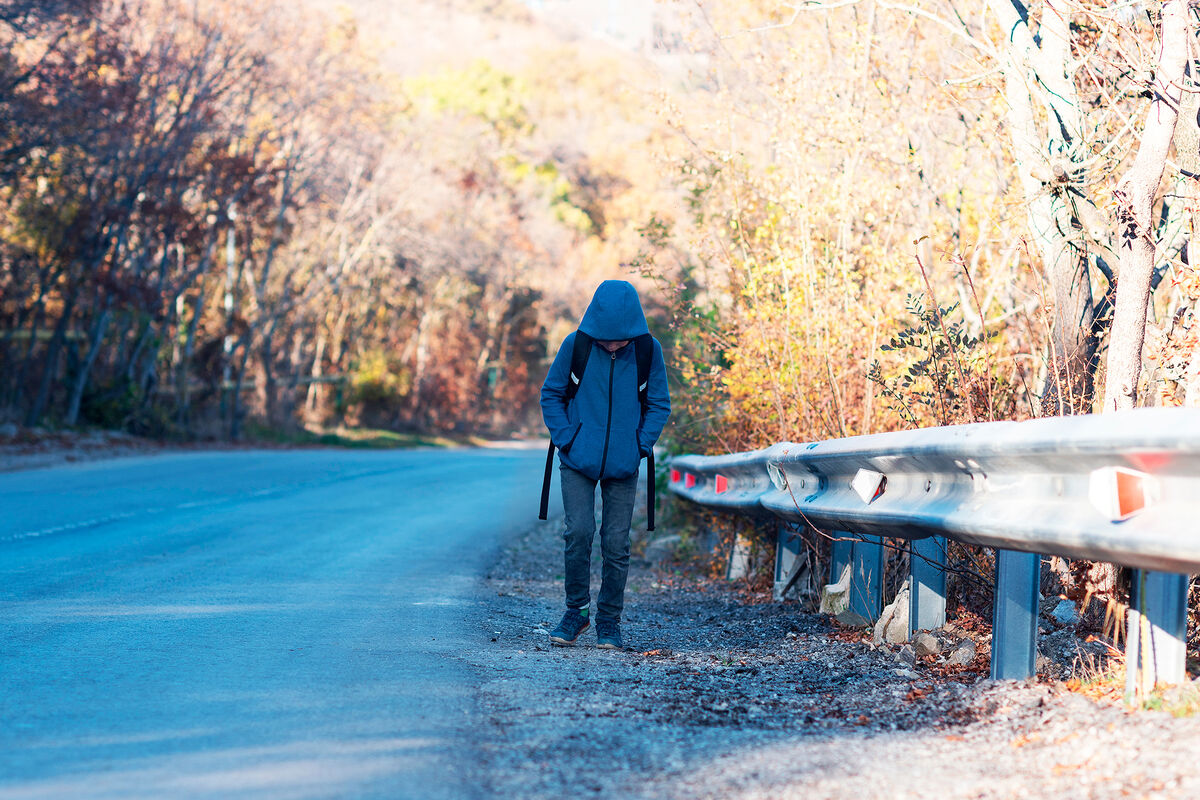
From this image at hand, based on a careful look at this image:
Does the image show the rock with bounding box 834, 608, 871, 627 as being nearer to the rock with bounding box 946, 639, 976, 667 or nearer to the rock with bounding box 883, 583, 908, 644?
the rock with bounding box 883, 583, 908, 644

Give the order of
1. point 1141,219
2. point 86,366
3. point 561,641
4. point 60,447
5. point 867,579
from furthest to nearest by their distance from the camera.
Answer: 1. point 86,366
2. point 60,447
3. point 867,579
4. point 561,641
5. point 1141,219

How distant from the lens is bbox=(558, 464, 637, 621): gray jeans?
6.76 metres

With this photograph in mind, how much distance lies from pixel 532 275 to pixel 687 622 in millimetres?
44614

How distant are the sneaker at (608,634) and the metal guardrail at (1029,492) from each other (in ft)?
3.81

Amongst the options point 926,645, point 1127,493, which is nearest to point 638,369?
point 926,645

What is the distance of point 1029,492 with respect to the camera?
13.9 ft

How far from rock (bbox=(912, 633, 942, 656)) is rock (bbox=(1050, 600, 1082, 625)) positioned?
57 centimetres

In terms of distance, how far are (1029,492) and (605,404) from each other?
9.50 ft

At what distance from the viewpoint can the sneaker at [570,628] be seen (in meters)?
6.64

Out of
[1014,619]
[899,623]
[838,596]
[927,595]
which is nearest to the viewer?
[1014,619]

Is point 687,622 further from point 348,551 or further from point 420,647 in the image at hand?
point 348,551

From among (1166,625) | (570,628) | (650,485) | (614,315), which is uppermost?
(614,315)

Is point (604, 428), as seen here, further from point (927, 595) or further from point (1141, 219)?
point (1141, 219)

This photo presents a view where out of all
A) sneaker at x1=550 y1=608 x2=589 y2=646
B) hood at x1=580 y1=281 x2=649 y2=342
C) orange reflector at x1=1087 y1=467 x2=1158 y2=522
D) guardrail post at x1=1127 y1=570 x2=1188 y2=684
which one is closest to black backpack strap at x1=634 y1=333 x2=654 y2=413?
hood at x1=580 y1=281 x2=649 y2=342
